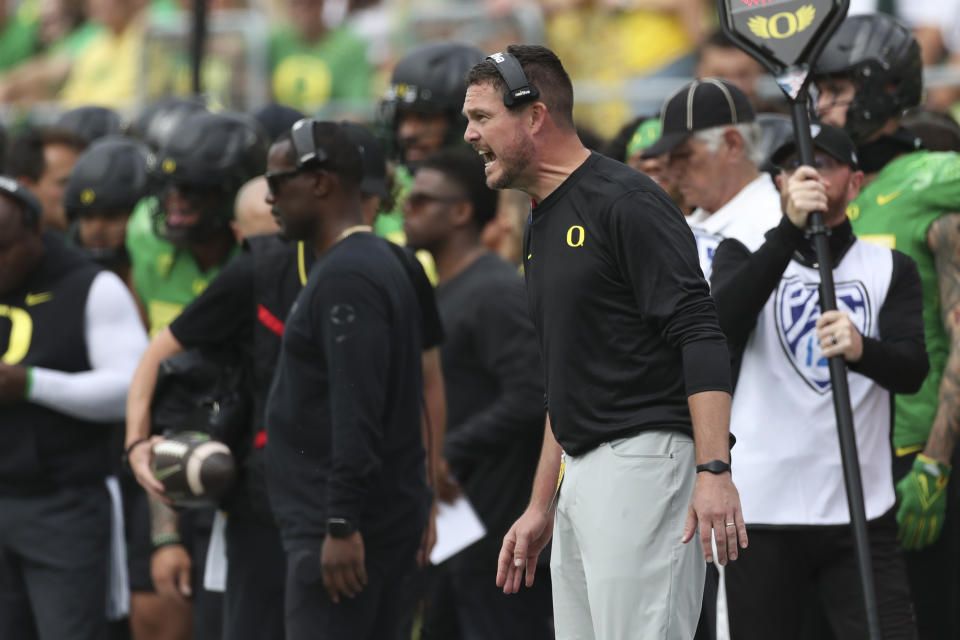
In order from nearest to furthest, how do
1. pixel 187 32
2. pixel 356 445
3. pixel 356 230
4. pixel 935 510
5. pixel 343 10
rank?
pixel 356 445 < pixel 356 230 < pixel 935 510 < pixel 187 32 < pixel 343 10

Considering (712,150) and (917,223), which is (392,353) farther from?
(917,223)

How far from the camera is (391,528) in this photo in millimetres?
5160

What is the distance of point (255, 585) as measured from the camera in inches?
216

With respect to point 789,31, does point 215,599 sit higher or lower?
lower

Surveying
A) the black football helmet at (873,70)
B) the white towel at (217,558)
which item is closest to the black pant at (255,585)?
the white towel at (217,558)

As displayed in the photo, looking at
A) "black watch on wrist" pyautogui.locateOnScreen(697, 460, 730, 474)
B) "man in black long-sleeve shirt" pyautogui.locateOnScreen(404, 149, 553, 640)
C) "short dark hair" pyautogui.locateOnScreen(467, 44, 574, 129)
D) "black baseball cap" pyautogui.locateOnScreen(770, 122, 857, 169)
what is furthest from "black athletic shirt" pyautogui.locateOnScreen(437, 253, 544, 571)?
"black watch on wrist" pyautogui.locateOnScreen(697, 460, 730, 474)

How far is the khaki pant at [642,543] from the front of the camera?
400 cm

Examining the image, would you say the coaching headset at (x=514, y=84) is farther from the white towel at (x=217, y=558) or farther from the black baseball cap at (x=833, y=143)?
the white towel at (x=217, y=558)

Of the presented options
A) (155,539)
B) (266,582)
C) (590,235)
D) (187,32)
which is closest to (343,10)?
(187,32)

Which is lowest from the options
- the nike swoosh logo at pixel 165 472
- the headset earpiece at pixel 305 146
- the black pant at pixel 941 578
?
the black pant at pixel 941 578

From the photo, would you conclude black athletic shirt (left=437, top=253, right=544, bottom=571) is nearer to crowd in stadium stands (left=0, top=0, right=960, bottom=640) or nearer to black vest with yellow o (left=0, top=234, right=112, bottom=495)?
crowd in stadium stands (left=0, top=0, right=960, bottom=640)

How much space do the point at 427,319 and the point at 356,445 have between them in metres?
0.79

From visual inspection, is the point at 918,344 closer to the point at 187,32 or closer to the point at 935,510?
the point at 935,510

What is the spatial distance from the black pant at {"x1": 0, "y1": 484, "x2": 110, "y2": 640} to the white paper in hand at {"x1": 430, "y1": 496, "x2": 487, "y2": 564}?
4.56ft
